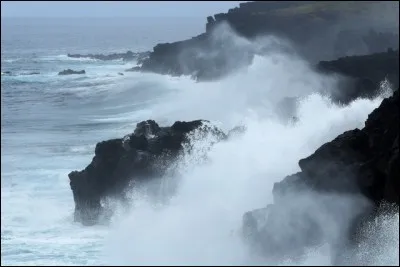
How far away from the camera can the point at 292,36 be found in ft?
278

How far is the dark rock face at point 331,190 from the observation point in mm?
20359

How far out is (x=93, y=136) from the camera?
4662 cm

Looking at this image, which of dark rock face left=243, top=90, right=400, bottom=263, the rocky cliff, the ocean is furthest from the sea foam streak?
the rocky cliff

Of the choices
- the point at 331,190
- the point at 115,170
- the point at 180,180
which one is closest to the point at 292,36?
the point at 180,180

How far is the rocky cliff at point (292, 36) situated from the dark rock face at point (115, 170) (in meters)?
46.2

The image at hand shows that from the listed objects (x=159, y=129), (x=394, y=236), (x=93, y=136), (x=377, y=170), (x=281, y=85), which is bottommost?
(x=394, y=236)

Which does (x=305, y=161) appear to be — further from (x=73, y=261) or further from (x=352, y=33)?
(x=352, y=33)

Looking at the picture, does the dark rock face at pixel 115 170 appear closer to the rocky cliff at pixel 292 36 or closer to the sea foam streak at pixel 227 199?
the sea foam streak at pixel 227 199

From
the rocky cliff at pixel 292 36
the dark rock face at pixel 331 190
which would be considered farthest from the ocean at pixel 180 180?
the rocky cliff at pixel 292 36

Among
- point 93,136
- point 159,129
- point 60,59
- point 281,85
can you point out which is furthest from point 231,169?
point 60,59

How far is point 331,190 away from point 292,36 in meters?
64.6

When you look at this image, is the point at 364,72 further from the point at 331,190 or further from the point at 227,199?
the point at 331,190

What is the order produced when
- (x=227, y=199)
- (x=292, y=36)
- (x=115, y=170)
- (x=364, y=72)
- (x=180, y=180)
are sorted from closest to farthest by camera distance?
1. (x=227, y=199)
2. (x=115, y=170)
3. (x=180, y=180)
4. (x=364, y=72)
5. (x=292, y=36)

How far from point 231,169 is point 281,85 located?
3109 centimetres
